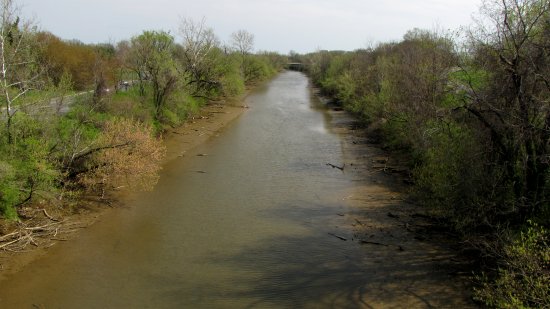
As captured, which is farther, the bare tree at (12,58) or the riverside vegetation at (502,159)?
the bare tree at (12,58)

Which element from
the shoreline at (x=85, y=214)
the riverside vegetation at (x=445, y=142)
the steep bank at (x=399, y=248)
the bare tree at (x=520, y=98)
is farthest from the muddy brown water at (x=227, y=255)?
the bare tree at (x=520, y=98)

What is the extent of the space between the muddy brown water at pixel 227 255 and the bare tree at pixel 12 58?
5.54 metres

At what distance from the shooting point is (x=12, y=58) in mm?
16438

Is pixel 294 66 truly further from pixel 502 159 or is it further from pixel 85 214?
pixel 502 159

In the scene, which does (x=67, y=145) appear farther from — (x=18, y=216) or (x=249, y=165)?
(x=249, y=165)

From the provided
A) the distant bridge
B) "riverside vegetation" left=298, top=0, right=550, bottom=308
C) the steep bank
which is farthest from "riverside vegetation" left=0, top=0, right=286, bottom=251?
the distant bridge

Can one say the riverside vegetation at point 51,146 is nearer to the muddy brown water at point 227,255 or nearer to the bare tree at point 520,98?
the muddy brown water at point 227,255

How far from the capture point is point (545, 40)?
11.9 m

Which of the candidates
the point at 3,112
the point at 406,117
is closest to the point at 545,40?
the point at 406,117

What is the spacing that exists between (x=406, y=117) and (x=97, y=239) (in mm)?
18157

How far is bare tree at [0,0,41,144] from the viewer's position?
15.9m

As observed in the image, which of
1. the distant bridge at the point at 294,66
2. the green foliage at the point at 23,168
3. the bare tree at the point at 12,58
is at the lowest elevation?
the green foliage at the point at 23,168

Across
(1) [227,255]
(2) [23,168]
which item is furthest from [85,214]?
(1) [227,255]

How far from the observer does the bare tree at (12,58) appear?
15.9 meters
